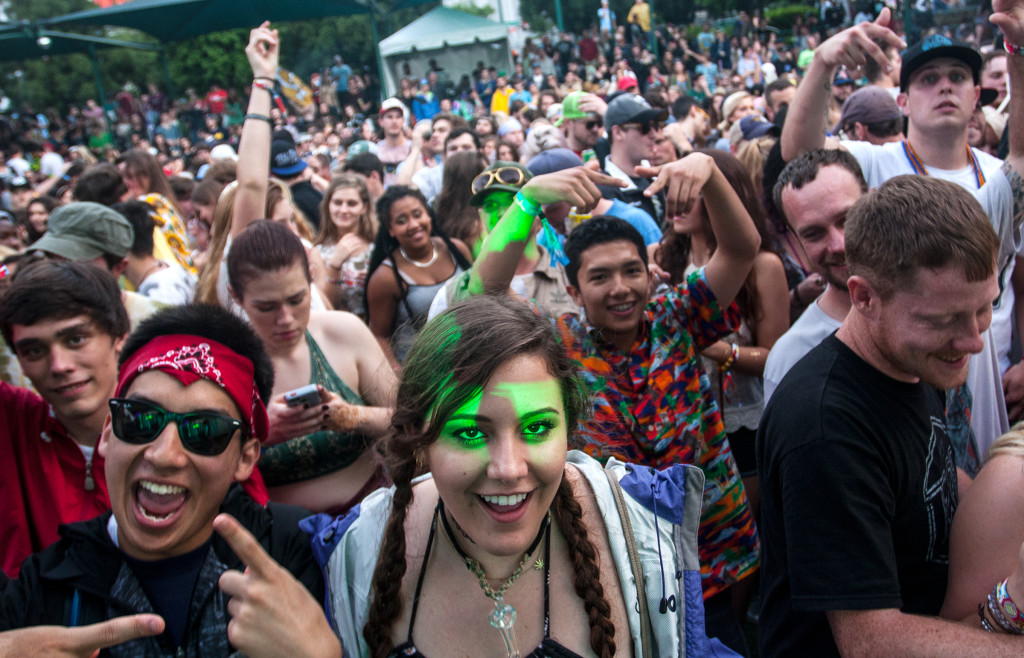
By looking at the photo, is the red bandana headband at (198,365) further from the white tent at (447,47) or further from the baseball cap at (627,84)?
the white tent at (447,47)

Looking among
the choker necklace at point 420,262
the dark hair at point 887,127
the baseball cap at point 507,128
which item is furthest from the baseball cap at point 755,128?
the choker necklace at point 420,262

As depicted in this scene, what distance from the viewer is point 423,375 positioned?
5.32ft

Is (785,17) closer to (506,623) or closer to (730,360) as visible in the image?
(730,360)

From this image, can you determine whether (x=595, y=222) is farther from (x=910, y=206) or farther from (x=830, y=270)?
(x=910, y=206)

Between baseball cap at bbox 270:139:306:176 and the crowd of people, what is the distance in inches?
94.5

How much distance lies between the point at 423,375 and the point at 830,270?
156 cm

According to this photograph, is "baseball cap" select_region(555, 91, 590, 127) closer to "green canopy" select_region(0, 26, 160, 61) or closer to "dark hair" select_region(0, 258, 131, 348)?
"dark hair" select_region(0, 258, 131, 348)

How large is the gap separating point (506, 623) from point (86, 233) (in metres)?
3.02

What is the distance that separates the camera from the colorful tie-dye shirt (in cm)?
246

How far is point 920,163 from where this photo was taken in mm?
3266

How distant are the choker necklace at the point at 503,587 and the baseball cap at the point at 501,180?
1.77 meters

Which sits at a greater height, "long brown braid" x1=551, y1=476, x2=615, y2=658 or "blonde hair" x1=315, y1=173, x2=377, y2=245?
"blonde hair" x1=315, y1=173, x2=377, y2=245

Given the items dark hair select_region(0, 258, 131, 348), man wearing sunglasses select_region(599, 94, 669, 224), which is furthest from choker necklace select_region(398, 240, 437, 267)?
dark hair select_region(0, 258, 131, 348)

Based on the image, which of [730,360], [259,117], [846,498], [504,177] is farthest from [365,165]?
[846,498]
